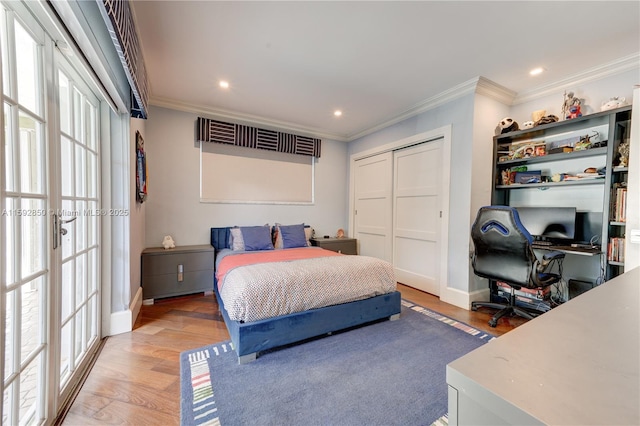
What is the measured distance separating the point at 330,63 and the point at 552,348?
2.62 m

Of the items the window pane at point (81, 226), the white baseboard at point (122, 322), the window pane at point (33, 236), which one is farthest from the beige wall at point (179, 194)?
the window pane at point (33, 236)

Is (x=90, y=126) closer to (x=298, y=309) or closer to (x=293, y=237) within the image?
(x=298, y=309)

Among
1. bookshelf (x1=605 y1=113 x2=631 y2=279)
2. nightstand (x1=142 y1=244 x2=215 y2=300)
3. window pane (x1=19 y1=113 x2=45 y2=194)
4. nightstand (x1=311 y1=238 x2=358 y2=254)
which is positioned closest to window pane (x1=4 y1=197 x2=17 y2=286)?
window pane (x1=19 y1=113 x2=45 y2=194)

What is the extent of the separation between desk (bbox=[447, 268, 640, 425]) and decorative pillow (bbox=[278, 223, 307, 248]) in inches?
129

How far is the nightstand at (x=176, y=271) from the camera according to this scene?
295 cm

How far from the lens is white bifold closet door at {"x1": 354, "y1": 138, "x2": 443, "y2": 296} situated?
3.35 metres

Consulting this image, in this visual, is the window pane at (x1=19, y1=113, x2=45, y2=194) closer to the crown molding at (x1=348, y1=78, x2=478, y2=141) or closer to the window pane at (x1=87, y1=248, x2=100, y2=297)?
the window pane at (x1=87, y1=248, x2=100, y2=297)

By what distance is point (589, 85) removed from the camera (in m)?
2.58

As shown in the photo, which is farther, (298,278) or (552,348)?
(298,278)

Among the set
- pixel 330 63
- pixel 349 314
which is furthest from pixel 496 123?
pixel 349 314

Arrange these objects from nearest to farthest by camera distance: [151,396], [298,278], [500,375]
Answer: [500,375] → [151,396] → [298,278]

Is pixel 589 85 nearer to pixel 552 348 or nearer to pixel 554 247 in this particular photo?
pixel 554 247

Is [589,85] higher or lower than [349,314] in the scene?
higher

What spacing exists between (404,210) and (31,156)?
3659 millimetres
